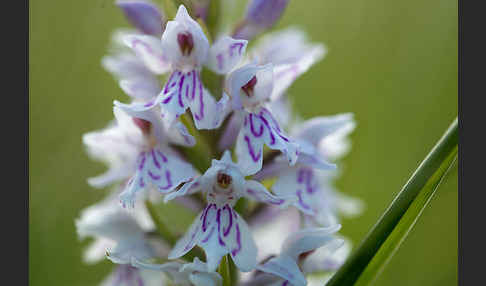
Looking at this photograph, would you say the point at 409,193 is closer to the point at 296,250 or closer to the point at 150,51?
the point at 296,250

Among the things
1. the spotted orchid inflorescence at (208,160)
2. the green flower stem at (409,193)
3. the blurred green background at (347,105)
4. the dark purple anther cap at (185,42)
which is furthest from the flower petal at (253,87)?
the blurred green background at (347,105)

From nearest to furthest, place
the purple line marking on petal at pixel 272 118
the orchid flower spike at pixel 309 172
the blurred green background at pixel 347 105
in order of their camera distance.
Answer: the purple line marking on petal at pixel 272 118, the orchid flower spike at pixel 309 172, the blurred green background at pixel 347 105

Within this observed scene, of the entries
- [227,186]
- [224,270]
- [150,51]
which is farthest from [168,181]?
[150,51]

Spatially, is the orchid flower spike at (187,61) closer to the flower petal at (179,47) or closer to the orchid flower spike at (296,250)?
the flower petal at (179,47)

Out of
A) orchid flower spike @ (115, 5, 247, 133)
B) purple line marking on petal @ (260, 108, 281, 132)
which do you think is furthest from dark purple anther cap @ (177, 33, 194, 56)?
purple line marking on petal @ (260, 108, 281, 132)

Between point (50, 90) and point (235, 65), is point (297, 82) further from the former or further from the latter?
point (235, 65)

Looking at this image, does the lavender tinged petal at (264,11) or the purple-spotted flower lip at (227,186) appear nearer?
the purple-spotted flower lip at (227,186)

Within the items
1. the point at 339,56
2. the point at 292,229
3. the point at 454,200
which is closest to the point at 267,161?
the point at 292,229
